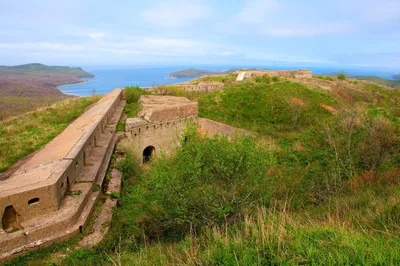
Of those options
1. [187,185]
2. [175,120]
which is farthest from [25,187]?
[175,120]

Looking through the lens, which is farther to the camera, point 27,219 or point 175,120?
point 175,120

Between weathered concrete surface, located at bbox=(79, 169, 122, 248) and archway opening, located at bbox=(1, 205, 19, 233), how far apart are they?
1030 mm

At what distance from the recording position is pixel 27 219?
455 cm

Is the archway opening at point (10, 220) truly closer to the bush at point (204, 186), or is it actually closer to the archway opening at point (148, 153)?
the bush at point (204, 186)

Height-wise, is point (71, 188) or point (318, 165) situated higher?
point (71, 188)

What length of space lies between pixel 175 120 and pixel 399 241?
30.3 feet

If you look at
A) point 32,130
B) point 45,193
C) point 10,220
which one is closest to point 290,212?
point 45,193

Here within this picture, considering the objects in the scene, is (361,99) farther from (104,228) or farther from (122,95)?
(104,228)

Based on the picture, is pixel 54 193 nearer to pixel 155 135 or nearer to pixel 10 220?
pixel 10 220

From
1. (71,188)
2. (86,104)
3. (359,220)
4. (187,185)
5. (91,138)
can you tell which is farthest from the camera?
(86,104)

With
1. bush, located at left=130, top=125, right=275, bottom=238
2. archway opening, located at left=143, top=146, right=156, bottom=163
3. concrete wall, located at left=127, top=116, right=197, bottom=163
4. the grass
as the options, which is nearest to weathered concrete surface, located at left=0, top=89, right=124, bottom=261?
bush, located at left=130, top=125, right=275, bottom=238

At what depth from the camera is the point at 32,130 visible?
11.0m

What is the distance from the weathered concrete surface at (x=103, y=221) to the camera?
471 cm

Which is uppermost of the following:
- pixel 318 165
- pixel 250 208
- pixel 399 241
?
pixel 399 241
